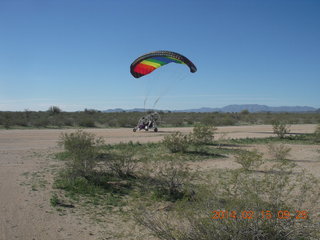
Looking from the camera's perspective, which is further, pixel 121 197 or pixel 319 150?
pixel 319 150

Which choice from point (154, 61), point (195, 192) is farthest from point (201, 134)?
point (195, 192)

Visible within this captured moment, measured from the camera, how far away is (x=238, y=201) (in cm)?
442

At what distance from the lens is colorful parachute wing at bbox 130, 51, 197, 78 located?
677 inches

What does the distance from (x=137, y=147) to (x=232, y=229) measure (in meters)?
12.2

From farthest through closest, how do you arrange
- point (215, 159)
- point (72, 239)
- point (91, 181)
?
point (215, 159) < point (91, 181) < point (72, 239)

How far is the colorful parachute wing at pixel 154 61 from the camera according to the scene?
56.4 feet

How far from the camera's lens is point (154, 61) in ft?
63.5

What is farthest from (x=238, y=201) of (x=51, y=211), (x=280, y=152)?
(x=280, y=152)

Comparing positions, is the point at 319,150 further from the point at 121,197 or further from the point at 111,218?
the point at 111,218

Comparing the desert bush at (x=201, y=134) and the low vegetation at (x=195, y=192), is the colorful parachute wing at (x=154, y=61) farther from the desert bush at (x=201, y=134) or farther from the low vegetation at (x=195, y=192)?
the low vegetation at (x=195, y=192)

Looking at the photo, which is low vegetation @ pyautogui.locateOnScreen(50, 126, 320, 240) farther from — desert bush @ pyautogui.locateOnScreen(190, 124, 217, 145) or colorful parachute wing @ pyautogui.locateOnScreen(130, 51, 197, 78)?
colorful parachute wing @ pyautogui.locateOnScreen(130, 51, 197, 78)
